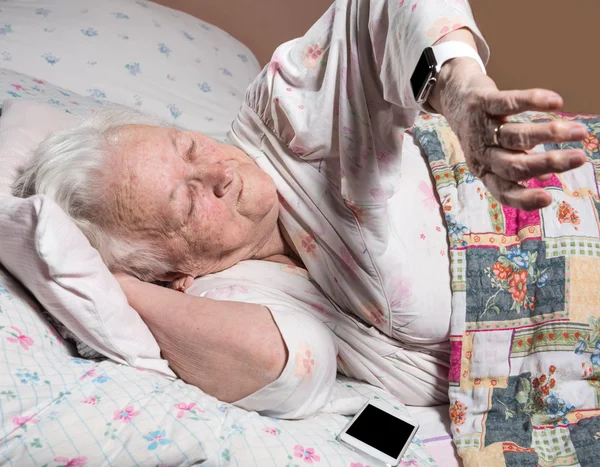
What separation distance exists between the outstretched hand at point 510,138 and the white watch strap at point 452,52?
0.07 metres

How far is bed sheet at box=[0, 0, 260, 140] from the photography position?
1692mm

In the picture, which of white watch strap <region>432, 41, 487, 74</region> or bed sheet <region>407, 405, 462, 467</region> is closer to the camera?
white watch strap <region>432, 41, 487, 74</region>

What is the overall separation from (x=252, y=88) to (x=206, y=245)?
0.40 metres

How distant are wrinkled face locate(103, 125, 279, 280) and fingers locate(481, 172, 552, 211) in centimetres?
55

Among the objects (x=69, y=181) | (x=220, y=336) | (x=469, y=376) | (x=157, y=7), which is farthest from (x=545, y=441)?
(x=157, y=7)

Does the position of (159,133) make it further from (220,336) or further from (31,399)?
(31,399)

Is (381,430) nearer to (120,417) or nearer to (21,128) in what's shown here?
(120,417)

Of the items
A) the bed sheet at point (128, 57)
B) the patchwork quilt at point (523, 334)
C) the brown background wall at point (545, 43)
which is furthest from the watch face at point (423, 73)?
the brown background wall at point (545, 43)

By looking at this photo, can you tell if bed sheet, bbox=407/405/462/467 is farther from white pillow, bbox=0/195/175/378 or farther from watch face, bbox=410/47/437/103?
watch face, bbox=410/47/437/103

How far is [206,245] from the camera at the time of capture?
1.08 metres

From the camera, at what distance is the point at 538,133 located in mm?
575

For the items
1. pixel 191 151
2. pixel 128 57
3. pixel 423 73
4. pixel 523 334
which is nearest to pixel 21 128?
pixel 191 151

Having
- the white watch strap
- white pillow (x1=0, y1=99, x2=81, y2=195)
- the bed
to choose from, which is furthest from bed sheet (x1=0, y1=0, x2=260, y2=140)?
the white watch strap

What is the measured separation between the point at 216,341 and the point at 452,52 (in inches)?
23.5
